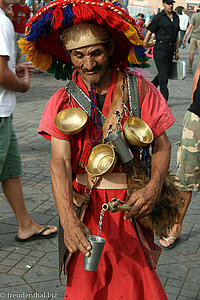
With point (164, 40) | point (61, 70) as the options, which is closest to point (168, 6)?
point (164, 40)

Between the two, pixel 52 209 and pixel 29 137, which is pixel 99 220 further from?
A: pixel 29 137

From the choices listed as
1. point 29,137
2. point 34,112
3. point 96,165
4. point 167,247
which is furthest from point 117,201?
point 34,112

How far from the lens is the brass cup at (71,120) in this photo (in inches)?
98.8

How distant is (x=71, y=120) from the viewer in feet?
8.33

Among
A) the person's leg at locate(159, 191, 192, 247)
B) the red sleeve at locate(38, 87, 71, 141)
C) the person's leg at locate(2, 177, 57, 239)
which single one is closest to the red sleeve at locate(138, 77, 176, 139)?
the red sleeve at locate(38, 87, 71, 141)

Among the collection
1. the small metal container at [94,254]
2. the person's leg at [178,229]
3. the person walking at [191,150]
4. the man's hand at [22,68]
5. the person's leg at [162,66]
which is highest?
the man's hand at [22,68]

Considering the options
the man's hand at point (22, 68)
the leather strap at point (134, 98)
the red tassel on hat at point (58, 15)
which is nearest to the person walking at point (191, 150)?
the man's hand at point (22, 68)

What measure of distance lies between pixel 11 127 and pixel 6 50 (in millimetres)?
698

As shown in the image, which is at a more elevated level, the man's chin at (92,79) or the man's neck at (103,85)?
the man's chin at (92,79)

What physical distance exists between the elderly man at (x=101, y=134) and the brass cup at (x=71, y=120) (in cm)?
5

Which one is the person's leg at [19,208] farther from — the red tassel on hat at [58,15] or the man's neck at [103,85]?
the red tassel on hat at [58,15]

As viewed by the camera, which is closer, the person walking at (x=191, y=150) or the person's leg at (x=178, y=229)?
the person walking at (x=191, y=150)

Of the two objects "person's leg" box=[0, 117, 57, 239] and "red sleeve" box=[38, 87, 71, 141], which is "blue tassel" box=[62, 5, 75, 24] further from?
"person's leg" box=[0, 117, 57, 239]

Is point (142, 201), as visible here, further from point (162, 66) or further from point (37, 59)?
point (162, 66)
